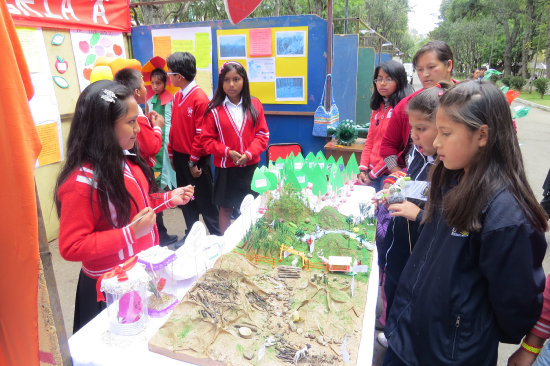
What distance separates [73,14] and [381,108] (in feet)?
11.4

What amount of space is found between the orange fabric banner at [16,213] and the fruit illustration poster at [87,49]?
374 cm

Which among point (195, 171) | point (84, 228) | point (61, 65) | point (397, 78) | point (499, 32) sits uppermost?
point (499, 32)

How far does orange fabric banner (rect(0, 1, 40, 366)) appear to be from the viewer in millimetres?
748

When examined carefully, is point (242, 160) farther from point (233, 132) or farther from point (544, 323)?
point (544, 323)

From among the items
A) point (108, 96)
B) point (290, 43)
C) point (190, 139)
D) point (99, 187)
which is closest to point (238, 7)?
point (108, 96)

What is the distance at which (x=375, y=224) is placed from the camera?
2.24 meters

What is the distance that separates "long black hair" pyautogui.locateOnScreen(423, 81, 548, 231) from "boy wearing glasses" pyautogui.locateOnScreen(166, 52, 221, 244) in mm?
2596

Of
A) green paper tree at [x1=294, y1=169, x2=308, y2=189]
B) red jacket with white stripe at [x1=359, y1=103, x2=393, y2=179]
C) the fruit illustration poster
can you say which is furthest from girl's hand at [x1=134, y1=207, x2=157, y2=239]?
the fruit illustration poster

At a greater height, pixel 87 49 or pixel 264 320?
pixel 87 49

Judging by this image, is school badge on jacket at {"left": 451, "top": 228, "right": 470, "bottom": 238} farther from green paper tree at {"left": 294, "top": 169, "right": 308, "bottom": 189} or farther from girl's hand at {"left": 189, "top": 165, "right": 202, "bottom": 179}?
girl's hand at {"left": 189, "top": 165, "right": 202, "bottom": 179}

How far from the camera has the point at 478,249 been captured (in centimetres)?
125

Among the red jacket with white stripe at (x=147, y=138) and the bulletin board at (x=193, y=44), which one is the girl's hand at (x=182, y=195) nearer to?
the red jacket with white stripe at (x=147, y=138)

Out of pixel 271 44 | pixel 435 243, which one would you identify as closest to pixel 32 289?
pixel 435 243

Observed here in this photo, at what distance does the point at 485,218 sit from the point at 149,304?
134 centimetres
